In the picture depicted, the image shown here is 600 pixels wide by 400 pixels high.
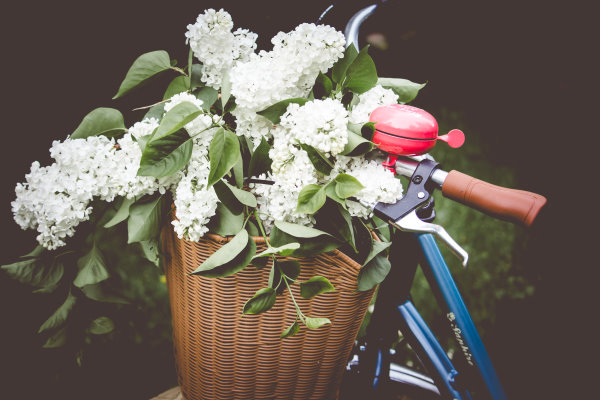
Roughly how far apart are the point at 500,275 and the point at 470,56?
1.72m

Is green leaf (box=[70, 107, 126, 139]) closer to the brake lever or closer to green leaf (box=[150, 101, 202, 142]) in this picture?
green leaf (box=[150, 101, 202, 142])

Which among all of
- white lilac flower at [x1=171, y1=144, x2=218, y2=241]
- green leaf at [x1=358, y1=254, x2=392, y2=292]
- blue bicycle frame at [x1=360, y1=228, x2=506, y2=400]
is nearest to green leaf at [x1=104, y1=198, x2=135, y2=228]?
white lilac flower at [x1=171, y1=144, x2=218, y2=241]

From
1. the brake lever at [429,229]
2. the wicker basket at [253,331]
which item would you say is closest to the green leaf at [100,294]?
the wicker basket at [253,331]

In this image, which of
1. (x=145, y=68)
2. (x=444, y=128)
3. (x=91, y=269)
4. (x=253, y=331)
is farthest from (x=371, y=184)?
(x=444, y=128)

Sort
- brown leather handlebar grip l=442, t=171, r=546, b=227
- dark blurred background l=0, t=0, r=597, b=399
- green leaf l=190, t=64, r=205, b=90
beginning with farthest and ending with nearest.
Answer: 1. dark blurred background l=0, t=0, r=597, b=399
2. green leaf l=190, t=64, r=205, b=90
3. brown leather handlebar grip l=442, t=171, r=546, b=227

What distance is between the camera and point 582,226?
8.70ft

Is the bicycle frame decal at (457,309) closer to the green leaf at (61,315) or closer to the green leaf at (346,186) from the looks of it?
the green leaf at (346,186)

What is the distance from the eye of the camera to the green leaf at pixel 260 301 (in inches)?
28.8

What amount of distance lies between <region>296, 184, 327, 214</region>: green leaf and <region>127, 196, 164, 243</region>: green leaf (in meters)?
0.28

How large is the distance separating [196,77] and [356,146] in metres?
0.39

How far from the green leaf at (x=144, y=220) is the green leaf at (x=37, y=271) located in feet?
0.90

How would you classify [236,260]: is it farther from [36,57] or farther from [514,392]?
[514,392]

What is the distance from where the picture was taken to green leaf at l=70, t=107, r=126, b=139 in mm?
921

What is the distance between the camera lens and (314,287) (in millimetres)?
756
